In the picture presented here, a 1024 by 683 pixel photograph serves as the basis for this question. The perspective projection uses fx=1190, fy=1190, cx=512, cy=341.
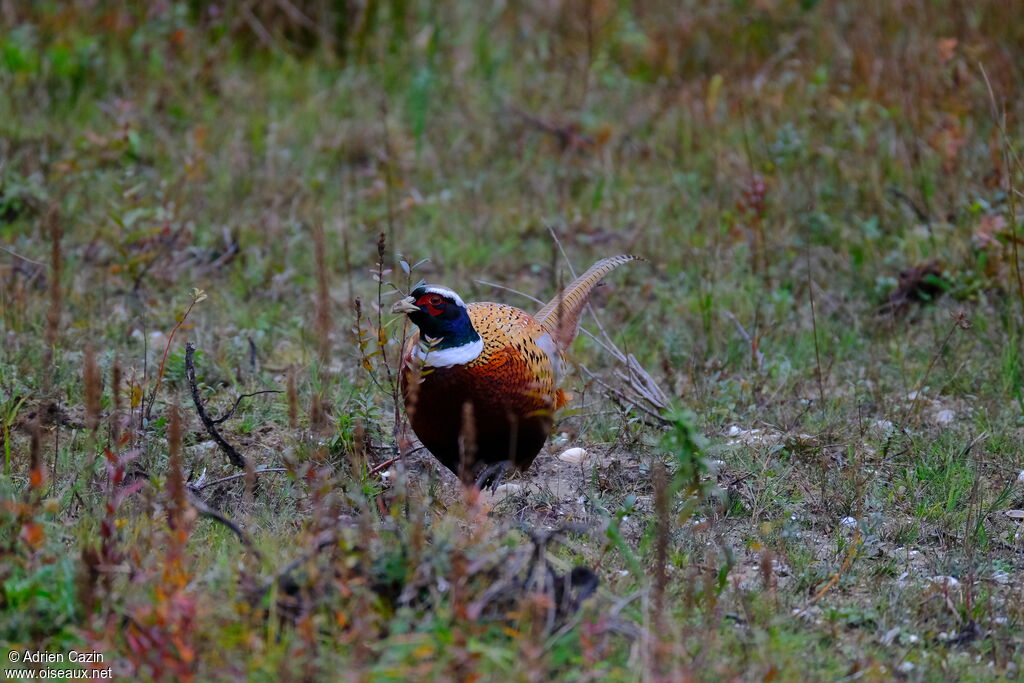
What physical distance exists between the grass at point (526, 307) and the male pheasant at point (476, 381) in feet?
0.54

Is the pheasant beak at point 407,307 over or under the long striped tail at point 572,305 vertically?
over

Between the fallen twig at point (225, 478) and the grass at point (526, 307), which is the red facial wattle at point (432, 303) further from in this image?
the fallen twig at point (225, 478)

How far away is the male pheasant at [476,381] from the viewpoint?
3.47 metres

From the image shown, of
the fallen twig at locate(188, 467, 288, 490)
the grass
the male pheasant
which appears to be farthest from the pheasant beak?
the fallen twig at locate(188, 467, 288, 490)

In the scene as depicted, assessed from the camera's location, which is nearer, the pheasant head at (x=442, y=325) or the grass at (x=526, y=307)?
the grass at (x=526, y=307)

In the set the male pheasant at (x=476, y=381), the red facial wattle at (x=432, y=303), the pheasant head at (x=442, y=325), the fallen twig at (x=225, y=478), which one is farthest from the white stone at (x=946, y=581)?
the fallen twig at (x=225, y=478)

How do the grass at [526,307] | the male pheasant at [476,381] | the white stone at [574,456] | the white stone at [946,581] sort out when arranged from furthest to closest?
1. the white stone at [574,456]
2. the male pheasant at [476,381]
3. the white stone at [946,581]
4. the grass at [526,307]

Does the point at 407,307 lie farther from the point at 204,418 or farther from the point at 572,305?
the point at 572,305

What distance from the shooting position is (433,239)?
592 centimetres

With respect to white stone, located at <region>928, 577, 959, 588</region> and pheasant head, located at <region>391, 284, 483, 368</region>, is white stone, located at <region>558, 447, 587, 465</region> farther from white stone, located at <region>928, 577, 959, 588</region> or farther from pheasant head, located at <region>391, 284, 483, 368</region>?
white stone, located at <region>928, 577, 959, 588</region>

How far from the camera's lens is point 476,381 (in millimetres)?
3480

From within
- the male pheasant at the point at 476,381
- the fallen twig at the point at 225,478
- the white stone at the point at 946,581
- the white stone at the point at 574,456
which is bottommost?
the white stone at the point at 574,456

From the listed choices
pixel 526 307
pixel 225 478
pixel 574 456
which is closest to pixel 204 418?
pixel 225 478

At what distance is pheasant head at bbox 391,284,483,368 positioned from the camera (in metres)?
3.50
